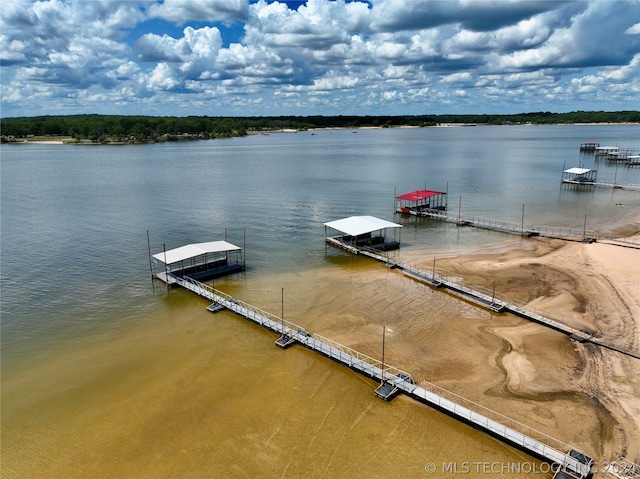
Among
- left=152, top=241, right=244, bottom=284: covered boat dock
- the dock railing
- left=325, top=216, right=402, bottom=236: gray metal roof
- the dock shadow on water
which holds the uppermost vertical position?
left=325, top=216, right=402, bottom=236: gray metal roof

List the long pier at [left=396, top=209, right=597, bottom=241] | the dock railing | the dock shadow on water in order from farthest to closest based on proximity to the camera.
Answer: the long pier at [left=396, top=209, right=597, bottom=241] → the dock railing → the dock shadow on water

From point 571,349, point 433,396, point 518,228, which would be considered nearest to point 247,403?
point 433,396

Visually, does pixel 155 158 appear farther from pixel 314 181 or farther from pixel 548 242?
pixel 548 242

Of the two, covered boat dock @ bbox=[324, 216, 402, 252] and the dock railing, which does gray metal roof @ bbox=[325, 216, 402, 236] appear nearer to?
covered boat dock @ bbox=[324, 216, 402, 252]

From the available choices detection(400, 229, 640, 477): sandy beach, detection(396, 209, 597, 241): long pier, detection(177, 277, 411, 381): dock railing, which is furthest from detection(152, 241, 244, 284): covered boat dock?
detection(396, 209, 597, 241): long pier

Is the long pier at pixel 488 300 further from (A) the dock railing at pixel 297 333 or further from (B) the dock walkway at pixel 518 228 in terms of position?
(B) the dock walkway at pixel 518 228

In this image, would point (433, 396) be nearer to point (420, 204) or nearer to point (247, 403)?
point (247, 403)
